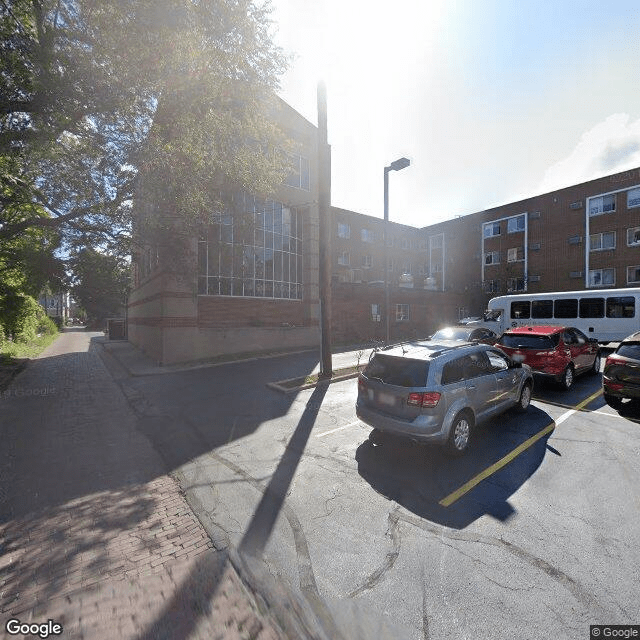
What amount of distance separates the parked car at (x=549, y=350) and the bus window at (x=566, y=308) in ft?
35.7

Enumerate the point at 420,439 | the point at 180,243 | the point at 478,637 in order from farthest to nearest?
the point at 180,243, the point at 420,439, the point at 478,637

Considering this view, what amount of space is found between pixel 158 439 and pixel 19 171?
9045 mm

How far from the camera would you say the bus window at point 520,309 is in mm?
20969

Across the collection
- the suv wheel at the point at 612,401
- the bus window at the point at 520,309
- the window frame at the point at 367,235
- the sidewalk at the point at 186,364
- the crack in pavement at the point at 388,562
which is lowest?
the sidewalk at the point at 186,364

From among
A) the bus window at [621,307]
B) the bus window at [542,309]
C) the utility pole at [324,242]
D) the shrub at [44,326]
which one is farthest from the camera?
the shrub at [44,326]

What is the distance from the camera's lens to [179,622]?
2.65 m

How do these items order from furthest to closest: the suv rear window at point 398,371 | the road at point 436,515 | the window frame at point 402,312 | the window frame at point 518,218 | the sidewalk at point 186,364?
the window frame at point 518,218
the window frame at point 402,312
the sidewalk at point 186,364
the suv rear window at point 398,371
the road at point 436,515

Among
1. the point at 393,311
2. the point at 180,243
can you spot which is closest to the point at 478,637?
the point at 180,243

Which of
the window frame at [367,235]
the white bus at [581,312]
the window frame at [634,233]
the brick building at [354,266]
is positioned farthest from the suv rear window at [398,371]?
the window frame at [634,233]

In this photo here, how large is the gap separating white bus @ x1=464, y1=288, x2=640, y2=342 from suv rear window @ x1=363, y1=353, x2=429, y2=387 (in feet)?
59.5

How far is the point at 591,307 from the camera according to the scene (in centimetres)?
1867

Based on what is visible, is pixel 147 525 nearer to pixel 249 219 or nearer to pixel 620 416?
pixel 620 416

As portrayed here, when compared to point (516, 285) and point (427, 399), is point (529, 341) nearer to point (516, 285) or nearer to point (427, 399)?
point (427, 399)

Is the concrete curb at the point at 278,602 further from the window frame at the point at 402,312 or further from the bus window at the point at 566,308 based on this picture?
the window frame at the point at 402,312
